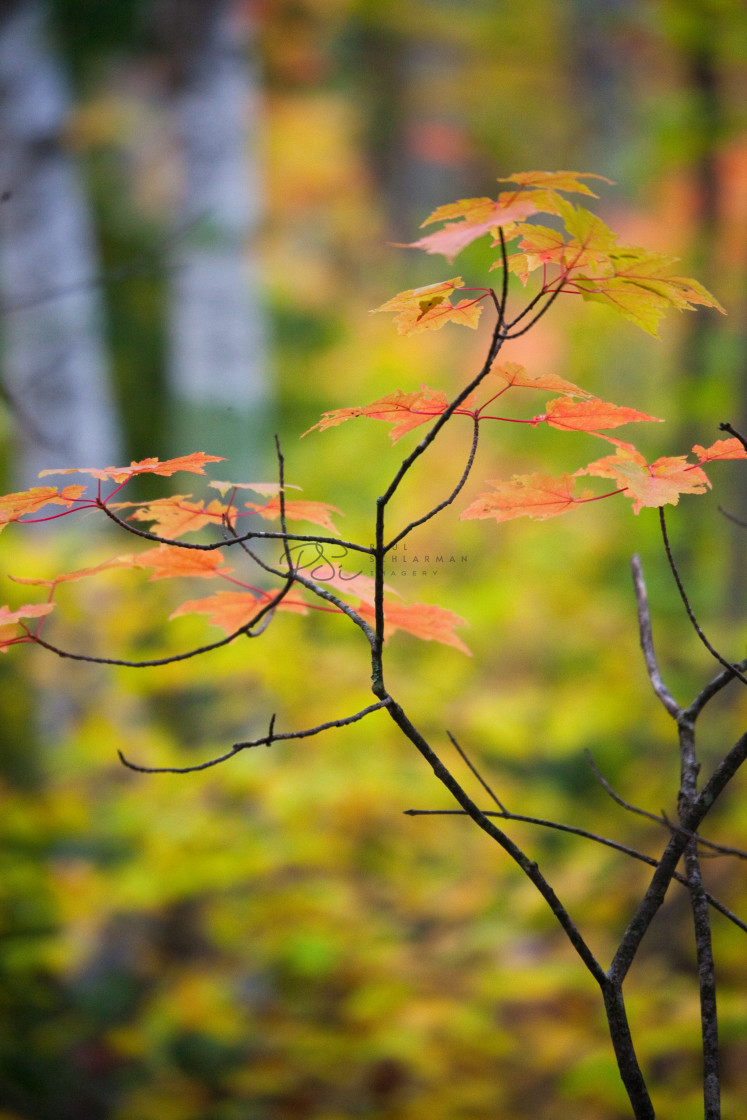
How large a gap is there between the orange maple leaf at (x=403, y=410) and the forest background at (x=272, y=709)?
0.73 meters

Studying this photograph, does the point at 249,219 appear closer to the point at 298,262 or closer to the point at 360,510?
the point at 360,510

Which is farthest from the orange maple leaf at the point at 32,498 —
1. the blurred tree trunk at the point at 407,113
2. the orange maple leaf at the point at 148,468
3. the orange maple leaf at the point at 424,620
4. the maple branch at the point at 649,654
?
the blurred tree trunk at the point at 407,113

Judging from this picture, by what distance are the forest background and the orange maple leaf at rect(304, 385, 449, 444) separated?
2.39 ft

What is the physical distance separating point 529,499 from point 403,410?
0.44 ft

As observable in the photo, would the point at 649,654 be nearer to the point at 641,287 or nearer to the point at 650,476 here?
the point at 650,476

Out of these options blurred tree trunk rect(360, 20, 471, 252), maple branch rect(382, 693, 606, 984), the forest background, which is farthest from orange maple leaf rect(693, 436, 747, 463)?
blurred tree trunk rect(360, 20, 471, 252)

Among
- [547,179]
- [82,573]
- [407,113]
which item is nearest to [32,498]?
[82,573]

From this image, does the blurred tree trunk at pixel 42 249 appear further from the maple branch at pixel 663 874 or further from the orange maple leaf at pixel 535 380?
the maple branch at pixel 663 874

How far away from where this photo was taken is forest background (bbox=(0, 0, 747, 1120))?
194cm

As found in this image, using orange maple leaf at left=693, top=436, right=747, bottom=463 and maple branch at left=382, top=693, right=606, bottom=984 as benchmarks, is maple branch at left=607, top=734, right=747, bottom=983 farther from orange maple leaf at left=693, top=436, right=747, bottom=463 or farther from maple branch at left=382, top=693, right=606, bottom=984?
orange maple leaf at left=693, top=436, right=747, bottom=463

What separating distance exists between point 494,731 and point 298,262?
2.73 meters

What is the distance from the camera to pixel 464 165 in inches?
208

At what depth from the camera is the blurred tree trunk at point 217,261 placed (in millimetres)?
2381

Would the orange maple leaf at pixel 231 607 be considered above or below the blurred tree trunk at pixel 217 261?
→ below
